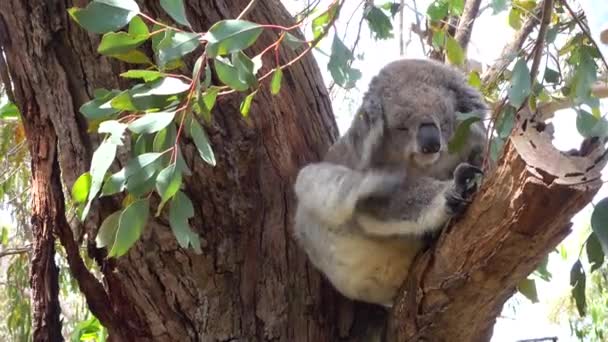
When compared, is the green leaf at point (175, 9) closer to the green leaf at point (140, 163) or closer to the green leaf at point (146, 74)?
the green leaf at point (146, 74)

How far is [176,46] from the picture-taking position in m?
1.53

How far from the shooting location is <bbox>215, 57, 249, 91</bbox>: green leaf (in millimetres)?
1572

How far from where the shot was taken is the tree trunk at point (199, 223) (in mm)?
2205

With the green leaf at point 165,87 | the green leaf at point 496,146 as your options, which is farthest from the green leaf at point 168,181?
the green leaf at point 496,146

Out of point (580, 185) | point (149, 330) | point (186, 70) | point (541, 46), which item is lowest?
point (149, 330)

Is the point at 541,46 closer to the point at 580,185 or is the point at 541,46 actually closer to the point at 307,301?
the point at 580,185

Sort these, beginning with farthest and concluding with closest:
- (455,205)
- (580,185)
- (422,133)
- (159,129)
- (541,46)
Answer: (422,133) < (455,205) < (541,46) < (159,129) < (580,185)

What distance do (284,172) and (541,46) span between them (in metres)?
0.89

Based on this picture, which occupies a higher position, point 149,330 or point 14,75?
point 14,75

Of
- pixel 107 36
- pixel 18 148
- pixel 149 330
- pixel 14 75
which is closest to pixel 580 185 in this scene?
pixel 107 36

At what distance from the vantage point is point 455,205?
5.95ft

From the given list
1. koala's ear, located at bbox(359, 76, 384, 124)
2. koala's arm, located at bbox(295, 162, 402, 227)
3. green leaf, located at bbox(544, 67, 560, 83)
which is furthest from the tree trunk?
green leaf, located at bbox(544, 67, 560, 83)

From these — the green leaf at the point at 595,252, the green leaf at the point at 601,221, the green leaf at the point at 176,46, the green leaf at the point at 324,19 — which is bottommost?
the green leaf at the point at 595,252

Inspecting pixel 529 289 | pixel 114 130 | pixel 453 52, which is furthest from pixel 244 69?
pixel 453 52
